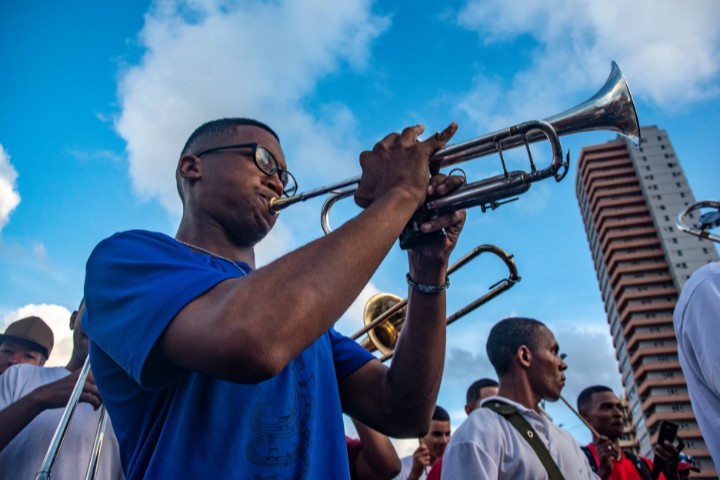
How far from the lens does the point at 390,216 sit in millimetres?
1646

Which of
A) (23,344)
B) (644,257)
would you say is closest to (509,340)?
(23,344)

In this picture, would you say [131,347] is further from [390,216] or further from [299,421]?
[390,216]

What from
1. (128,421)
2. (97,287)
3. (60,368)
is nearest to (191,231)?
(97,287)

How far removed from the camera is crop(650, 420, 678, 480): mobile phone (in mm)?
6027

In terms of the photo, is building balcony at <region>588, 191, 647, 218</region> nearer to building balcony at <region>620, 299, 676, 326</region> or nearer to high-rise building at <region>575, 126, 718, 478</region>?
high-rise building at <region>575, 126, 718, 478</region>

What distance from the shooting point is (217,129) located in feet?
8.98

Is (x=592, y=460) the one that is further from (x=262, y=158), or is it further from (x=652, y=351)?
(x=652, y=351)

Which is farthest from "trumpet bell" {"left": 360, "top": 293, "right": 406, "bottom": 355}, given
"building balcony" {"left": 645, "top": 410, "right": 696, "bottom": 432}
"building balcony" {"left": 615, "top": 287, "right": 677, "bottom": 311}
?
"building balcony" {"left": 615, "top": 287, "right": 677, "bottom": 311}

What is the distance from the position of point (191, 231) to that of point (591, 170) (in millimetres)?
125460

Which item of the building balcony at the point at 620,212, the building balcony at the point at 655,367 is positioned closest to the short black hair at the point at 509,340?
the building balcony at the point at 655,367

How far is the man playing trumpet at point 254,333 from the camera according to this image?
139cm

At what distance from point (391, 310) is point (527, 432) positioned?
134cm

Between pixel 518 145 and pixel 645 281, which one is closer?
pixel 518 145

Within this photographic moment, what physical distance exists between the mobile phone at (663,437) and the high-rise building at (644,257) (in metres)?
102
